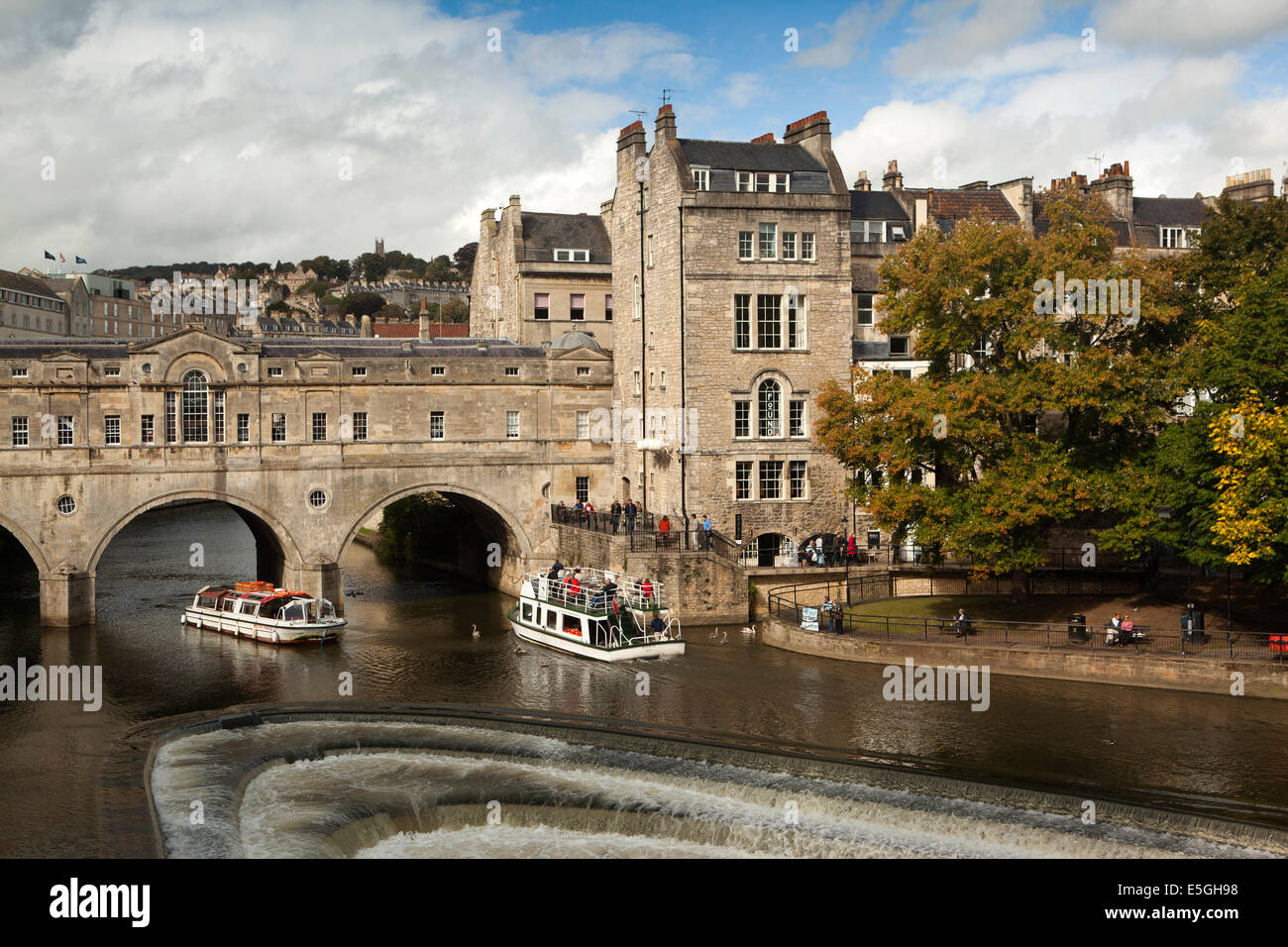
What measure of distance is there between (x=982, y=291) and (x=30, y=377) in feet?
117

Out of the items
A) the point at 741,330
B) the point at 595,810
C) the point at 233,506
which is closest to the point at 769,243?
the point at 741,330

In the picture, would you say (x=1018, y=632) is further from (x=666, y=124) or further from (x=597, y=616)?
(x=666, y=124)

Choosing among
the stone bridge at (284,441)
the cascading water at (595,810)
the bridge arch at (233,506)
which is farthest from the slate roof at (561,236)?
the cascading water at (595,810)

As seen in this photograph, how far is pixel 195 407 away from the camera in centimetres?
4850

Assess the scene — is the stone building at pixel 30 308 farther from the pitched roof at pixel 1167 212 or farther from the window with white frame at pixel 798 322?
the pitched roof at pixel 1167 212

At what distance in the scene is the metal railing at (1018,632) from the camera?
117ft

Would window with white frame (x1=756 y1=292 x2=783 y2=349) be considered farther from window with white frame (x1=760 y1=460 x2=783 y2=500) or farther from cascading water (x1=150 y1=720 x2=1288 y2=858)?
cascading water (x1=150 y1=720 x2=1288 y2=858)

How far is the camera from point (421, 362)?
51.4 meters

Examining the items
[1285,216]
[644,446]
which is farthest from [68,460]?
[1285,216]

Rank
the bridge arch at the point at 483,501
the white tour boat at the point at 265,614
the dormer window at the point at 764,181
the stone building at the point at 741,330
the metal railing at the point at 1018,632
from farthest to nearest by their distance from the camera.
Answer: the bridge arch at the point at 483,501 < the dormer window at the point at 764,181 < the stone building at the point at 741,330 < the white tour boat at the point at 265,614 < the metal railing at the point at 1018,632

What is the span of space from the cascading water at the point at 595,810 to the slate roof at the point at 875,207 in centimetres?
3305

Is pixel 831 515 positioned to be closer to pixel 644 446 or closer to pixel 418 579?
pixel 644 446

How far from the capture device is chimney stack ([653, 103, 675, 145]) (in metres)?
49.4

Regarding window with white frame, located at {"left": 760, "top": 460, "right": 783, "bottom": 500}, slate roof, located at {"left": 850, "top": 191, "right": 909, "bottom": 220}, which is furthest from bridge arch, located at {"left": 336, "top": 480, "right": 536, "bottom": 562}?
slate roof, located at {"left": 850, "top": 191, "right": 909, "bottom": 220}
